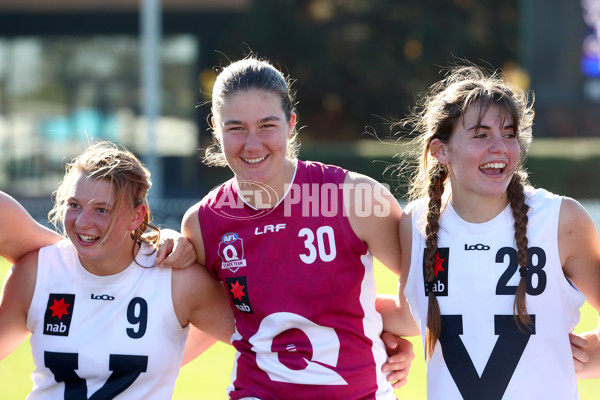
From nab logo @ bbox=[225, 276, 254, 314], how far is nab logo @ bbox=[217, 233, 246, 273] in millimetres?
44

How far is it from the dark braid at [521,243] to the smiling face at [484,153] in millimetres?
56

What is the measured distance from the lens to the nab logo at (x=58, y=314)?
125 inches

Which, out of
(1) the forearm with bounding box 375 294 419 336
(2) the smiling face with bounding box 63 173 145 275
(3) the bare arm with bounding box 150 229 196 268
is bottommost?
(1) the forearm with bounding box 375 294 419 336

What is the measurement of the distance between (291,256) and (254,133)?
477mm

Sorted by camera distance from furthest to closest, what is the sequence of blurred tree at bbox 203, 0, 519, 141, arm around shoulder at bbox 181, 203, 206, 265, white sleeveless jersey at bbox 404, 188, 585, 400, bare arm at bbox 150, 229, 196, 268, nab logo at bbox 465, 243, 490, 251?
blurred tree at bbox 203, 0, 519, 141 → arm around shoulder at bbox 181, 203, 206, 265 → bare arm at bbox 150, 229, 196, 268 → nab logo at bbox 465, 243, 490, 251 → white sleeveless jersey at bbox 404, 188, 585, 400

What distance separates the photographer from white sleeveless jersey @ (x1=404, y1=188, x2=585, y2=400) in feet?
9.37

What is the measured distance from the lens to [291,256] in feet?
10.2

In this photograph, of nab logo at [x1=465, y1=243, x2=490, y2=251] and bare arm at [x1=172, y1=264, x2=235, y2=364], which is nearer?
nab logo at [x1=465, y1=243, x2=490, y2=251]

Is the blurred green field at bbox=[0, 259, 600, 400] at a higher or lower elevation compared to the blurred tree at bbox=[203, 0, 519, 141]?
lower

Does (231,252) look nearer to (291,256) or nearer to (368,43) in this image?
(291,256)

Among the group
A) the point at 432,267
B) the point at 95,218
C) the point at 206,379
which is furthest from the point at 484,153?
the point at 206,379

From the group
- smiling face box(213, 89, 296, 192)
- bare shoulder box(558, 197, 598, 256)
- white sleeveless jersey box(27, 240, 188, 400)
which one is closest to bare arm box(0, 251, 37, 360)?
white sleeveless jersey box(27, 240, 188, 400)

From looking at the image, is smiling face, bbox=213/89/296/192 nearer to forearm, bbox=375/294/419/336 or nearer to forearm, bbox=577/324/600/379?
forearm, bbox=375/294/419/336

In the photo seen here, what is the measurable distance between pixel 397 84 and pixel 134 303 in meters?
20.7
